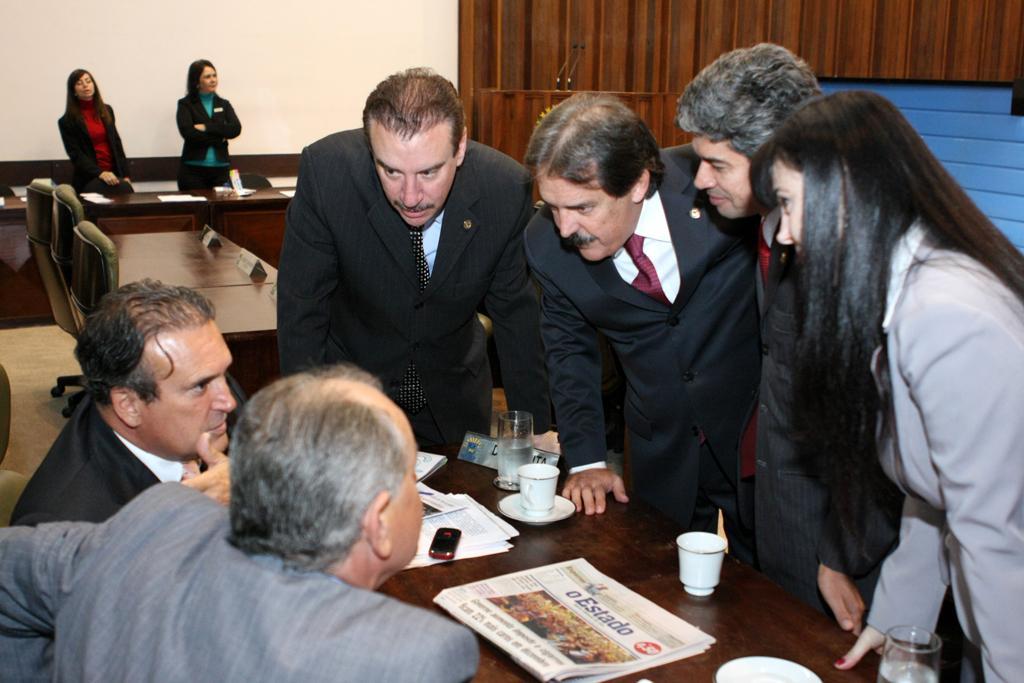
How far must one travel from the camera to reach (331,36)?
30.0 feet

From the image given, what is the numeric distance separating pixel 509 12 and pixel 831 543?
8.13 meters

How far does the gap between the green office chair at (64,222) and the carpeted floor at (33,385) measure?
0.66 meters

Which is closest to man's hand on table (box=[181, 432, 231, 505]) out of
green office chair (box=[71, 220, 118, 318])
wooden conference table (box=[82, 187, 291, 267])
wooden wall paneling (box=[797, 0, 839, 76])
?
green office chair (box=[71, 220, 118, 318])

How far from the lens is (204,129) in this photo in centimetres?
811

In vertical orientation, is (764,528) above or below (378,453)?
below

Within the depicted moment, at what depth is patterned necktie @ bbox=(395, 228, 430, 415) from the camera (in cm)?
267

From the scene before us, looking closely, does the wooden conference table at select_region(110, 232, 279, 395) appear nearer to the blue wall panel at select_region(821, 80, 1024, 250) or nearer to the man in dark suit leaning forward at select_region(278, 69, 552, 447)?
the man in dark suit leaning forward at select_region(278, 69, 552, 447)

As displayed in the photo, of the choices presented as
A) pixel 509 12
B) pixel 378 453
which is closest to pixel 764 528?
pixel 378 453

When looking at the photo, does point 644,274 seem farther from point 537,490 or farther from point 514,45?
point 514,45

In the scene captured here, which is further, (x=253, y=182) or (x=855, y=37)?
(x=855, y=37)

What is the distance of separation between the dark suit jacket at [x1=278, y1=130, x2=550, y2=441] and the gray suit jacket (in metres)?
1.28

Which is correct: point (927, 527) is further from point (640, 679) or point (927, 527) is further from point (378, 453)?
point (378, 453)

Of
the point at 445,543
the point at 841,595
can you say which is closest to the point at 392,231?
the point at 445,543

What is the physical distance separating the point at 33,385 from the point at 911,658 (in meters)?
5.67
